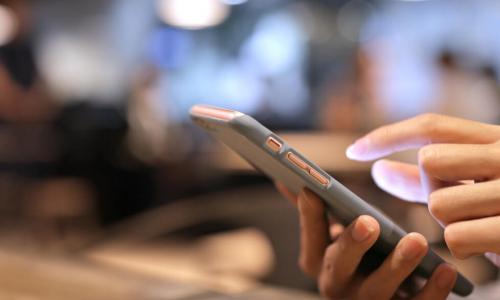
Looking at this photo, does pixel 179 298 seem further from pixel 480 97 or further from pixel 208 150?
pixel 208 150

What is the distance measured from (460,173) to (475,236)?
55 mm

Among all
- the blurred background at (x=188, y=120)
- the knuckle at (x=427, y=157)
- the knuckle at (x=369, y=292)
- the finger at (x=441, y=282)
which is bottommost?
the blurred background at (x=188, y=120)

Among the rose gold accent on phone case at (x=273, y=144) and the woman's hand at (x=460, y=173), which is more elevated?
the rose gold accent on phone case at (x=273, y=144)

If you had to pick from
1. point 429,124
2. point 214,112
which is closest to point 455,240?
point 429,124

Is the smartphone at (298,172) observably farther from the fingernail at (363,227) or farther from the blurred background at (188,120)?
the blurred background at (188,120)

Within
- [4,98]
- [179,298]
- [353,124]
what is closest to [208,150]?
[353,124]

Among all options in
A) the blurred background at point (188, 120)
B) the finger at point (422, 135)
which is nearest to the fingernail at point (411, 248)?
the finger at point (422, 135)

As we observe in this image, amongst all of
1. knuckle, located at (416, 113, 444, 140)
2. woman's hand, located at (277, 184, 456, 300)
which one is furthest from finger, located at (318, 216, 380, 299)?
knuckle, located at (416, 113, 444, 140)

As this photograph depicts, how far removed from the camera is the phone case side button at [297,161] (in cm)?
49

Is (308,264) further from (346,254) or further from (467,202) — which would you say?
(467,202)

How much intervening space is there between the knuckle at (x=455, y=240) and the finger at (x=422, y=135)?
0.31 ft

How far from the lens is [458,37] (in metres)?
8.18

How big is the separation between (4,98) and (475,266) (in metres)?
3.37

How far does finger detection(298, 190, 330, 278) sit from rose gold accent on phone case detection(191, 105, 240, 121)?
0.10 meters
